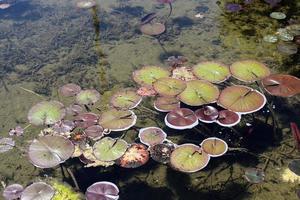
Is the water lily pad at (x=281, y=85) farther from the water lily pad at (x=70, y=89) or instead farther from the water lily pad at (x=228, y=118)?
the water lily pad at (x=70, y=89)

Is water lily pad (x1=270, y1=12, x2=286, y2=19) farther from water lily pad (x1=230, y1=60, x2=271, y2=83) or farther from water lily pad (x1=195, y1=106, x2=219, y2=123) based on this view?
water lily pad (x1=195, y1=106, x2=219, y2=123)

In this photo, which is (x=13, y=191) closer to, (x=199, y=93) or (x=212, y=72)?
(x=199, y=93)

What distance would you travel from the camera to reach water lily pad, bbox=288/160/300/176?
8.21 ft

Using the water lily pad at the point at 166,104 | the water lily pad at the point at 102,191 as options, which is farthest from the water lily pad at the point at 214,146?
the water lily pad at the point at 102,191

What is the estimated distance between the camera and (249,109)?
2707 mm

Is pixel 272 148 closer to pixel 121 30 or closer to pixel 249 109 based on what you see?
pixel 249 109

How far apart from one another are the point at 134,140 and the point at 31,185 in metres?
0.80

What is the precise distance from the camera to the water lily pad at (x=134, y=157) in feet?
8.39

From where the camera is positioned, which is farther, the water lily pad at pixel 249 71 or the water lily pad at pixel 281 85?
the water lily pad at pixel 249 71

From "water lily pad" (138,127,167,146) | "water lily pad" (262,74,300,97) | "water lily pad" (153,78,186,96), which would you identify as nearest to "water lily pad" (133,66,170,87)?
"water lily pad" (153,78,186,96)

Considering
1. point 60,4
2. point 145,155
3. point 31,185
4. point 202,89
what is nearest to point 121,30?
point 60,4

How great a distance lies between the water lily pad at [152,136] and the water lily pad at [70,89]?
745 millimetres

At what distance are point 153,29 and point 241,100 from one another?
4.73ft

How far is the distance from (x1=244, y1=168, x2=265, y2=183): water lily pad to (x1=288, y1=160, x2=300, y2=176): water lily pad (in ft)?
0.64
